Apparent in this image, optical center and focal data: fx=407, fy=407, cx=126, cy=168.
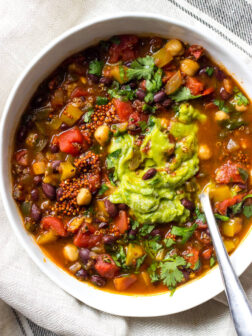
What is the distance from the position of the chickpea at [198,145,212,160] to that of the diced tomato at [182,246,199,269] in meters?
0.90

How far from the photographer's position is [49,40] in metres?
3.98

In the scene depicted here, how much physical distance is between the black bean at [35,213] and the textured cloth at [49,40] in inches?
14.7

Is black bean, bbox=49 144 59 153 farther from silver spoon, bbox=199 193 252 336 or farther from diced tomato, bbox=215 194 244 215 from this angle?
diced tomato, bbox=215 194 244 215

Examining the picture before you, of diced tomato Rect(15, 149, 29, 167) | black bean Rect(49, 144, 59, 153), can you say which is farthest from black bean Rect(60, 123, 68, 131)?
diced tomato Rect(15, 149, 29, 167)

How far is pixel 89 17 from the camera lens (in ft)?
13.1

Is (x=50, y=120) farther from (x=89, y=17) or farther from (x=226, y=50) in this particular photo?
(x=226, y=50)

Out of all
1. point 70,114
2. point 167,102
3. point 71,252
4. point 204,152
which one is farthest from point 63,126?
point 204,152

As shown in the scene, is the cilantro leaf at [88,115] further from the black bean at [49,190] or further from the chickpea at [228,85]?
the chickpea at [228,85]

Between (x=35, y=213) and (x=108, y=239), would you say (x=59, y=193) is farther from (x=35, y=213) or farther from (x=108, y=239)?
(x=108, y=239)

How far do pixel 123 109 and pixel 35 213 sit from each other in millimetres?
1281

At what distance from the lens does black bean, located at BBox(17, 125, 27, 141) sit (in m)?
3.80

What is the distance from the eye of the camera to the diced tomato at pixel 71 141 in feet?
12.4

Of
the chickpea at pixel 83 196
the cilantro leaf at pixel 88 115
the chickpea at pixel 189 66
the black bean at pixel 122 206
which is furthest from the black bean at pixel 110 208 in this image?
the chickpea at pixel 189 66

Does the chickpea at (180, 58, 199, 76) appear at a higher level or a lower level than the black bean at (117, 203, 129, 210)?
higher
